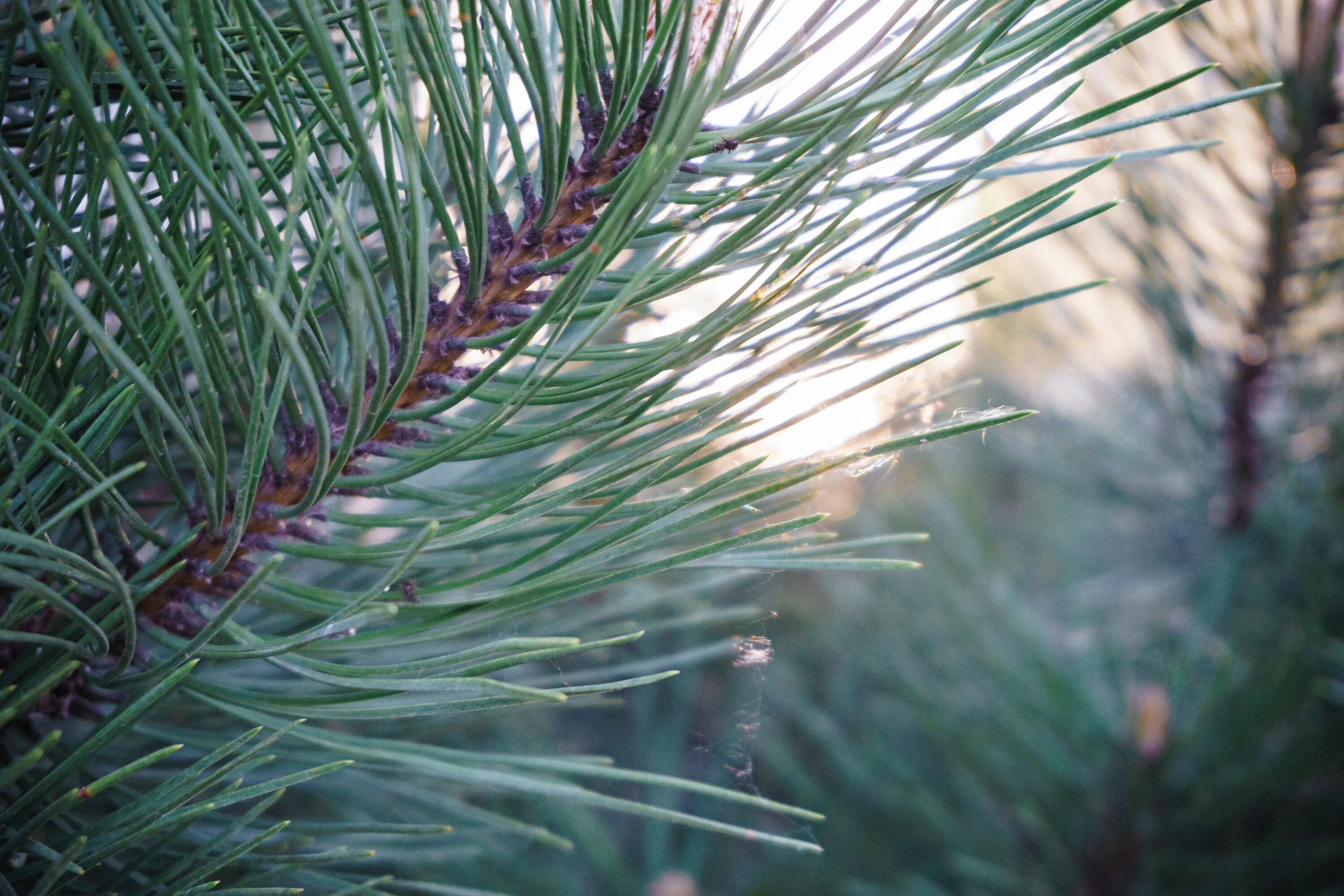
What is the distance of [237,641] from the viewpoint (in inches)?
9.4

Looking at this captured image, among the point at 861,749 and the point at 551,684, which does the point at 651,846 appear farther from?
the point at 551,684

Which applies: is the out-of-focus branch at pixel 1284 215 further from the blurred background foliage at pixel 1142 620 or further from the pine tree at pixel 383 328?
the pine tree at pixel 383 328

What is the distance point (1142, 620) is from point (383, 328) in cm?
91

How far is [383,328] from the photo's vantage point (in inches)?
7.2

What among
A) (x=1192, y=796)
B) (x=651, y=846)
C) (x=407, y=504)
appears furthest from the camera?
(x=651, y=846)

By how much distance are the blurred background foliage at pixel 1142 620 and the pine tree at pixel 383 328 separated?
172 millimetres

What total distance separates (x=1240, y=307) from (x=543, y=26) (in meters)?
0.59

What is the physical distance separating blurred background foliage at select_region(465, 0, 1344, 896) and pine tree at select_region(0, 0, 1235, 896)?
6.8 inches

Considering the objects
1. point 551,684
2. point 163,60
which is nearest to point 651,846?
point 551,684

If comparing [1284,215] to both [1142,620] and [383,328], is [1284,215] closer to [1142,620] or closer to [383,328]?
[1142,620]

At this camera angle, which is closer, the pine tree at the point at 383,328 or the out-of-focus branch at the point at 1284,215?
the pine tree at the point at 383,328

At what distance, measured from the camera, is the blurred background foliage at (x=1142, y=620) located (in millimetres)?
568

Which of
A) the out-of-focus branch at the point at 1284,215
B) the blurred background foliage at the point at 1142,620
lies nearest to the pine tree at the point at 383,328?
the blurred background foliage at the point at 1142,620

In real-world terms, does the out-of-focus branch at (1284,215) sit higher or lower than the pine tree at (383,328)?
higher
